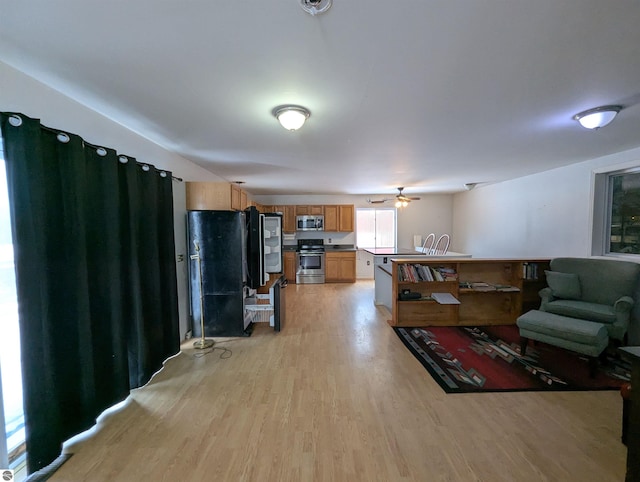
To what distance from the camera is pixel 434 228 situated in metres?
7.27

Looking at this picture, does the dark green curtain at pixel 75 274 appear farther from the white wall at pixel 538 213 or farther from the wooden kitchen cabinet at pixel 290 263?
the white wall at pixel 538 213

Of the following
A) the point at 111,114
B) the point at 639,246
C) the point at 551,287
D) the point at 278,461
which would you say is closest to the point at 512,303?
the point at 551,287

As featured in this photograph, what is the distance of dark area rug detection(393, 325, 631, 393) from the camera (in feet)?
7.72

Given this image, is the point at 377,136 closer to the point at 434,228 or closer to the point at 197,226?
the point at 197,226

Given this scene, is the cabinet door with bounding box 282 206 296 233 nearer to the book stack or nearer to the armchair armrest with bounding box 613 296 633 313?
the book stack

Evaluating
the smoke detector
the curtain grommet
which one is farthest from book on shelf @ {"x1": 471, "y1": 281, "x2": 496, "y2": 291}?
the curtain grommet

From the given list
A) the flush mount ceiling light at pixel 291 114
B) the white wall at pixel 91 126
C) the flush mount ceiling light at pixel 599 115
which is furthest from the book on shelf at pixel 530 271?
the white wall at pixel 91 126

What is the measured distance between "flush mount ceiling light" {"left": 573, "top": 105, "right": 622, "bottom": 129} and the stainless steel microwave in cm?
538

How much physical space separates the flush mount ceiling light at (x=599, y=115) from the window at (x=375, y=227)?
17.2 feet

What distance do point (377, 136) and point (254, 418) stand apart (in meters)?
2.77

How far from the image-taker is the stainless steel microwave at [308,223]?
22.7 feet

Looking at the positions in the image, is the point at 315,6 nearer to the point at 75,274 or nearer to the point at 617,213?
the point at 75,274

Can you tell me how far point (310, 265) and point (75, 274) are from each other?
5355 mm

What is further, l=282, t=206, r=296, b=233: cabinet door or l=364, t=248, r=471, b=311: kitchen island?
l=282, t=206, r=296, b=233: cabinet door
